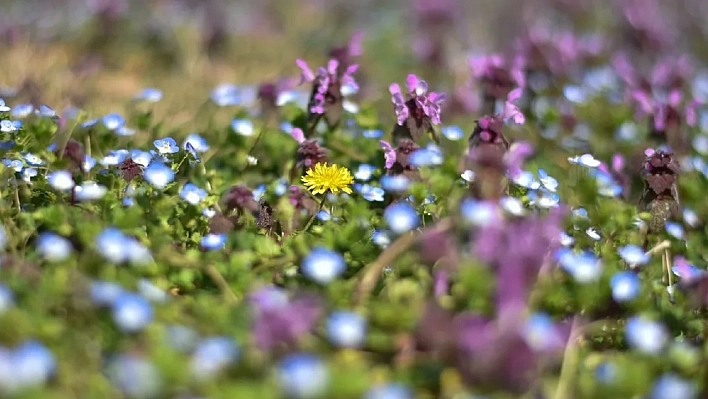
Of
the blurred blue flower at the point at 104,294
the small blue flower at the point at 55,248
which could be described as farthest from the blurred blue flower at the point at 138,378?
the small blue flower at the point at 55,248

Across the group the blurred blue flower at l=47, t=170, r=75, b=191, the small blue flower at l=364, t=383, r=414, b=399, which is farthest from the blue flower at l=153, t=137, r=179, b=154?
Result: the small blue flower at l=364, t=383, r=414, b=399

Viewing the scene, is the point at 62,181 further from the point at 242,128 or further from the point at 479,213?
the point at 479,213

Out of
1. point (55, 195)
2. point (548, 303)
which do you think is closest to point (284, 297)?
point (548, 303)

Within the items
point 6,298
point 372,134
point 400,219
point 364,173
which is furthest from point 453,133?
point 6,298

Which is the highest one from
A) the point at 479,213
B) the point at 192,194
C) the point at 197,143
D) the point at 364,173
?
the point at 197,143

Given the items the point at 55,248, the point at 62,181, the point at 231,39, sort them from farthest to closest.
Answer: the point at 231,39, the point at 62,181, the point at 55,248

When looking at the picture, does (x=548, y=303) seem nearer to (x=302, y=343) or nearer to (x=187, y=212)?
(x=302, y=343)
